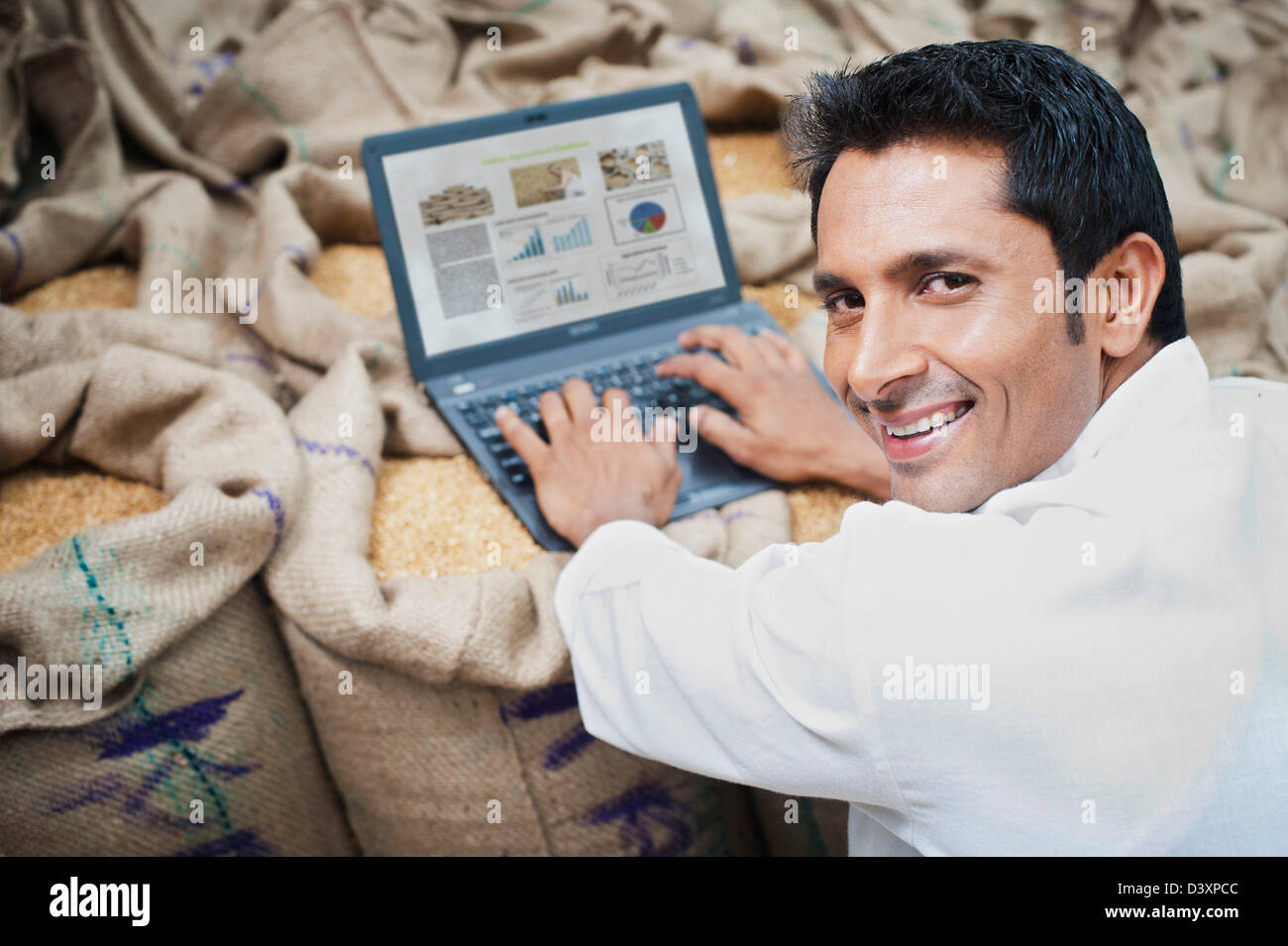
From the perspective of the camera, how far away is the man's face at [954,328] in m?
0.77

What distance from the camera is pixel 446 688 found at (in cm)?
100

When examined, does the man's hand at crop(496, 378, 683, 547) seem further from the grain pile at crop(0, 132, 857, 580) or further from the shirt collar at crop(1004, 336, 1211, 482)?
the shirt collar at crop(1004, 336, 1211, 482)

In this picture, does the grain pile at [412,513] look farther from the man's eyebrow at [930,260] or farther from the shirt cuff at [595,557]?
the man's eyebrow at [930,260]

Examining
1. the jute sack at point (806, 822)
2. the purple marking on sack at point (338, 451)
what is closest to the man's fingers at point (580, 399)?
the purple marking on sack at point (338, 451)

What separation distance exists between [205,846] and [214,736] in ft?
0.39

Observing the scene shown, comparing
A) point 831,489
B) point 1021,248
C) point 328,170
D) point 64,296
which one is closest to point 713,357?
point 831,489

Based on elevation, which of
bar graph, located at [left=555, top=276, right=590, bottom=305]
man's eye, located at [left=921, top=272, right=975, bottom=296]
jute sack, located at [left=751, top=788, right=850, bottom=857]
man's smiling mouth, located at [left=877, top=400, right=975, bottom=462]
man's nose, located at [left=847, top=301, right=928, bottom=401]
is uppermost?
man's eye, located at [left=921, top=272, right=975, bottom=296]

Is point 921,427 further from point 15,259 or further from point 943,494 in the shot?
point 15,259

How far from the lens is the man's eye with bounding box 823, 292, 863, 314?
0.88 m

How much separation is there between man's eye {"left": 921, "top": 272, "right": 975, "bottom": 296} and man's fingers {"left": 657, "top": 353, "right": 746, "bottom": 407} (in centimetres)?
35

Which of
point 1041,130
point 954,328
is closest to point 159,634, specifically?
point 954,328

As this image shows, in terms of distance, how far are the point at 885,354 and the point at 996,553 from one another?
0.65 feet

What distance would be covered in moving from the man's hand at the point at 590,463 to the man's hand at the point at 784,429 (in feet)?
0.22

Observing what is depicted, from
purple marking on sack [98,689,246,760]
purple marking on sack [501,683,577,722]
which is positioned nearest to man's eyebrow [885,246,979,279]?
purple marking on sack [501,683,577,722]
